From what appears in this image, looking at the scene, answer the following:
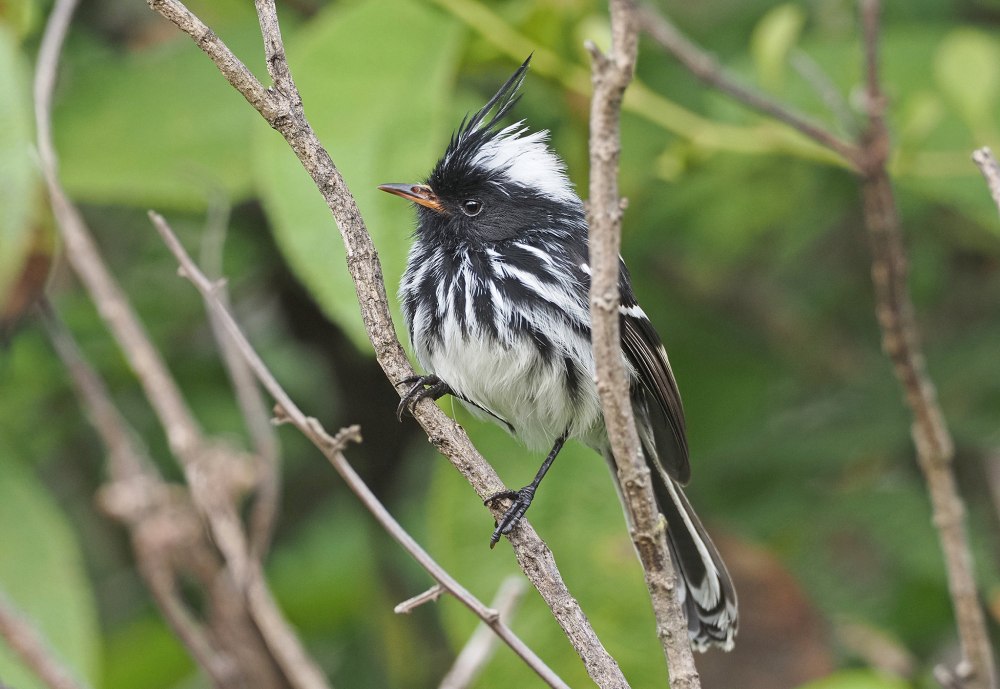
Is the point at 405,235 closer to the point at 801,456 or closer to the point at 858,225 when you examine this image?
the point at 801,456

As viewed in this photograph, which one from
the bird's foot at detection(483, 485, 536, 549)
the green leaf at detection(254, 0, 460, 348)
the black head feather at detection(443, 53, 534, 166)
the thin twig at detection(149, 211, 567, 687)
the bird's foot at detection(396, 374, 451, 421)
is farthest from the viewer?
the black head feather at detection(443, 53, 534, 166)

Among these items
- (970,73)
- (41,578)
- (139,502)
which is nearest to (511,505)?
(139,502)

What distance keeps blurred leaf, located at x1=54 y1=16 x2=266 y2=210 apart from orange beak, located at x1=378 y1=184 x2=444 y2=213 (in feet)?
1.72

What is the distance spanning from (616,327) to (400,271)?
1.49m

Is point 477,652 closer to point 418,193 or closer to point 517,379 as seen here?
point 517,379

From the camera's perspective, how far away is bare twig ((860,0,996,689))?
8.62ft

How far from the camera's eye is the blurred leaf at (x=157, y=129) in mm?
3576

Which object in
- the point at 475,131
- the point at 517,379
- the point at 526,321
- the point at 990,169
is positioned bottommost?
the point at 517,379

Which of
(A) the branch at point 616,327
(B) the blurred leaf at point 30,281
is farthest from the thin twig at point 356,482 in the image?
(B) the blurred leaf at point 30,281

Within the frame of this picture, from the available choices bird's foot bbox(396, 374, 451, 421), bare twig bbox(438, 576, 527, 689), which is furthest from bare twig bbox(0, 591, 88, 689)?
bird's foot bbox(396, 374, 451, 421)

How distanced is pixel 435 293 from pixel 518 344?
0.29 metres

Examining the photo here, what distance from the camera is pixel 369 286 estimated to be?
229 cm

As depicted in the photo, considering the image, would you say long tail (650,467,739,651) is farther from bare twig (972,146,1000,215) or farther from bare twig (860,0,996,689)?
bare twig (972,146,1000,215)

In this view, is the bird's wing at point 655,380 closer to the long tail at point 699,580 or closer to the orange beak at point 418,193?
the long tail at point 699,580
